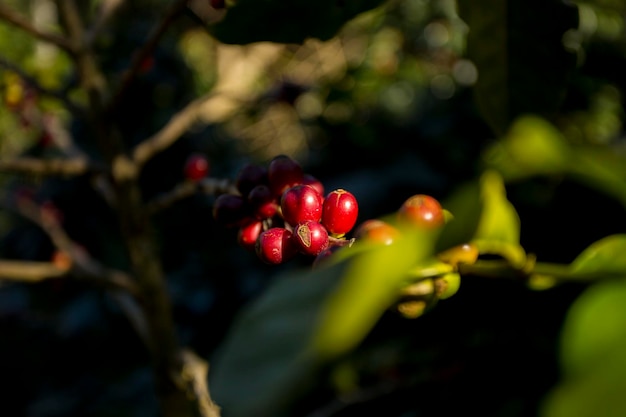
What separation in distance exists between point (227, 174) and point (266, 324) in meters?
1.59

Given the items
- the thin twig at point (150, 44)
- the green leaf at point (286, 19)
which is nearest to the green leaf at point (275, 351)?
the green leaf at point (286, 19)

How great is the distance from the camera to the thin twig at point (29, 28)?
90 cm

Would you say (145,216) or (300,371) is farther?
(145,216)

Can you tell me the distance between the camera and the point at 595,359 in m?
0.24

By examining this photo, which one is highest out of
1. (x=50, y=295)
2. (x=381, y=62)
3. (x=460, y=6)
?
(x=381, y=62)

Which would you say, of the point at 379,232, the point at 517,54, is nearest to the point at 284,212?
the point at 379,232

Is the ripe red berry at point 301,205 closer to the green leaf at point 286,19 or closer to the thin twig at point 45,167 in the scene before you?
the green leaf at point 286,19

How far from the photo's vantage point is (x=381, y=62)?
254 cm

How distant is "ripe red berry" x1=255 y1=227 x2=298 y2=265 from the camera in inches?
20.4

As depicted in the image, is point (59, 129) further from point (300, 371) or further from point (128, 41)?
point (300, 371)

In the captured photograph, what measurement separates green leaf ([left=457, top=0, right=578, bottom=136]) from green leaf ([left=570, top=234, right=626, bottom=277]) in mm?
394

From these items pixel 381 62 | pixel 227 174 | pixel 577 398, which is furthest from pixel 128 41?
pixel 577 398

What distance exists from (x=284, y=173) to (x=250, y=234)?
0.20ft

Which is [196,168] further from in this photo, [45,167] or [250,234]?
[250,234]
